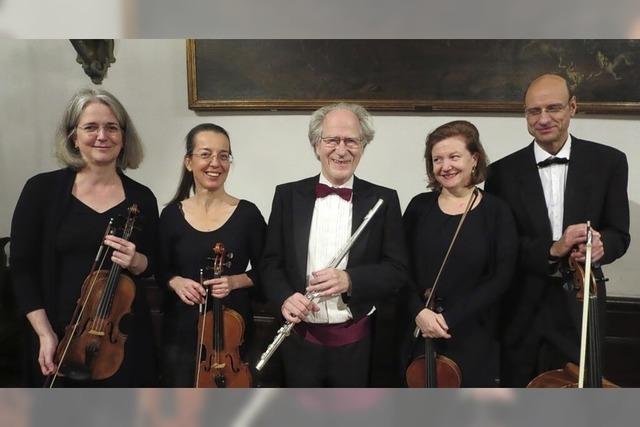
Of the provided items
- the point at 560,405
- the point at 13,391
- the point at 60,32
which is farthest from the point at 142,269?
the point at 560,405

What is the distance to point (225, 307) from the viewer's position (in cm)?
169

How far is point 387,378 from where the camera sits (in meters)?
1.75

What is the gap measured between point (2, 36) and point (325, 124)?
0.95 meters

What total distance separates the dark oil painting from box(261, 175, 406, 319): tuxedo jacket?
9.5 inches

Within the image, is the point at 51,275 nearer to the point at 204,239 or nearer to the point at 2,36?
the point at 204,239

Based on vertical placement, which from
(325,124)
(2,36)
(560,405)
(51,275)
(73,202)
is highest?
(2,36)

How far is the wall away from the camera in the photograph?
169cm

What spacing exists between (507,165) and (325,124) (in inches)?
19.9

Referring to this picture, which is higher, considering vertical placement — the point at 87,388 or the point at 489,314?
the point at 489,314

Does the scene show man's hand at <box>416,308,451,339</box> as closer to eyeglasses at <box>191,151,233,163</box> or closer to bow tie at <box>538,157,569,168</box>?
bow tie at <box>538,157,569,168</box>

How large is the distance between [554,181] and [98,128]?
4.10 ft

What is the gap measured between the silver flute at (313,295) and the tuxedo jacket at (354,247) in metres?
0.01

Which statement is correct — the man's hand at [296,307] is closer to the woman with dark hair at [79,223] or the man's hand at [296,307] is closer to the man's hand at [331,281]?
the man's hand at [331,281]

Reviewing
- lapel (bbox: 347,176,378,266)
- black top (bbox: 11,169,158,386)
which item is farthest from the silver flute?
black top (bbox: 11,169,158,386)
